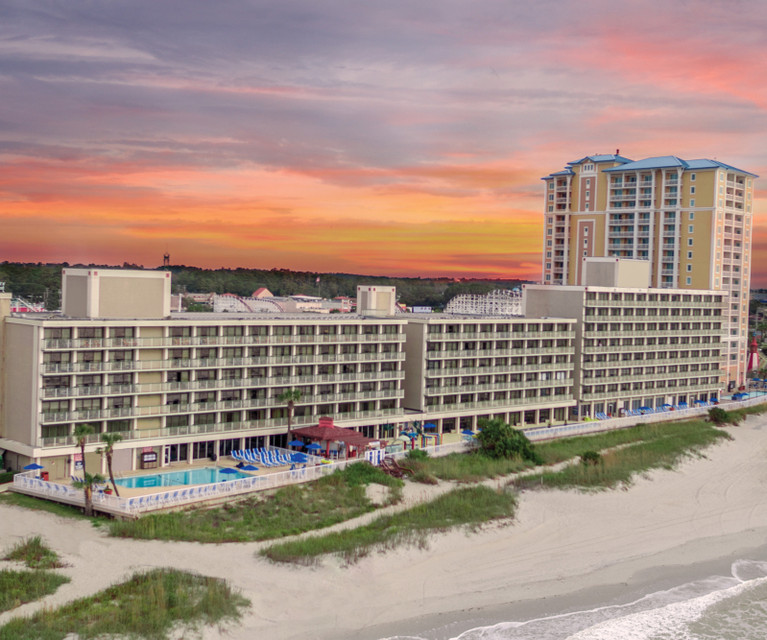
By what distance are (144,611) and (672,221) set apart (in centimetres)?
11167

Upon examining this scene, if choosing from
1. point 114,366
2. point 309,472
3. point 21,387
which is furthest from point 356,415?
point 21,387

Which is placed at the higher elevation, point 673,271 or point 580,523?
point 673,271

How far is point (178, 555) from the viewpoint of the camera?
4622cm

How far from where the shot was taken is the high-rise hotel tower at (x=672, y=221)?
419 ft

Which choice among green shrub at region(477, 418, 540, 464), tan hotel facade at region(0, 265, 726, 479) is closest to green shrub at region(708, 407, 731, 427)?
tan hotel facade at region(0, 265, 726, 479)

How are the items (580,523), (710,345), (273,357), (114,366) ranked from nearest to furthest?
(580,523) < (114,366) < (273,357) < (710,345)

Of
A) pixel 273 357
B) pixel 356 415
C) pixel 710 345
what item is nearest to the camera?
pixel 273 357

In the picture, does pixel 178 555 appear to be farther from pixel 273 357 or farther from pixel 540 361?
pixel 540 361

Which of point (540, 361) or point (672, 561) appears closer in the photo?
point (672, 561)

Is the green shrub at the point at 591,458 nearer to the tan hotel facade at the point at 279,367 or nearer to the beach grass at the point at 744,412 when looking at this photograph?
the tan hotel facade at the point at 279,367

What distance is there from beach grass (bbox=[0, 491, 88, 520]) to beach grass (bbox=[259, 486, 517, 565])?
43.1 feet

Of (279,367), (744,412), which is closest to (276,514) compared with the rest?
(279,367)

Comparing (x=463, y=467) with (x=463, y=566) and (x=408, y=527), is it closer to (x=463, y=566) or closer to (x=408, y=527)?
(x=408, y=527)

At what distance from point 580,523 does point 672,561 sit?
7.25m
